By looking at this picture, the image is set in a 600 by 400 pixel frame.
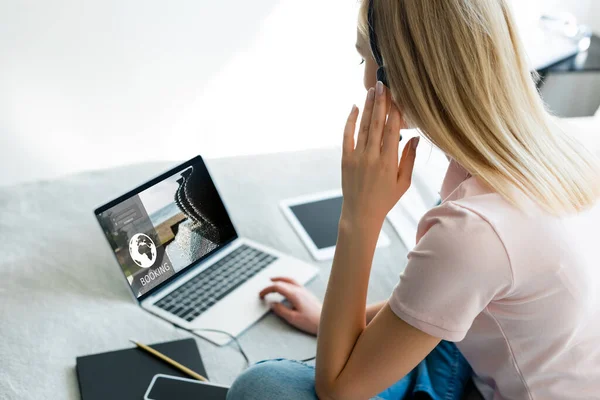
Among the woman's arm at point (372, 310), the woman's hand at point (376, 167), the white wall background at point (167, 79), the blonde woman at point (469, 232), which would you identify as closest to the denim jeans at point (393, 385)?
the blonde woman at point (469, 232)

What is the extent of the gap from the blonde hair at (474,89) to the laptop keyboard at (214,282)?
21.7 inches

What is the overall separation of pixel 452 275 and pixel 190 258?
2.03 ft

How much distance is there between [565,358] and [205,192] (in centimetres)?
73

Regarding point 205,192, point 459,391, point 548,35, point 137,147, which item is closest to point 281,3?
point 137,147

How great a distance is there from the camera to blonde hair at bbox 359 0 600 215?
89cm

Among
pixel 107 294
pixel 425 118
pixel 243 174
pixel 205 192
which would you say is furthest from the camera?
pixel 243 174

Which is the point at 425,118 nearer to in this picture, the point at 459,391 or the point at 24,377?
the point at 459,391

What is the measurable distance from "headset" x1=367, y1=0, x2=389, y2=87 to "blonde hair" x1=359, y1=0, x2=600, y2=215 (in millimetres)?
11

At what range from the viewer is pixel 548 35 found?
2.52 m

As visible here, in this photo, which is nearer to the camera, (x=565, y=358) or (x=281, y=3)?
(x=565, y=358)

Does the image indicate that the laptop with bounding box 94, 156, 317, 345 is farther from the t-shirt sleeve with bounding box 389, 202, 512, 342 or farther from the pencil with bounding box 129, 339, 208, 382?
the t-shirt sleeve with bounding box 389, 202, 512, 342

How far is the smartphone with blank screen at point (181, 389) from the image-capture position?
3.43 ft

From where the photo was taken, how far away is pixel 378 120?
3.27ft

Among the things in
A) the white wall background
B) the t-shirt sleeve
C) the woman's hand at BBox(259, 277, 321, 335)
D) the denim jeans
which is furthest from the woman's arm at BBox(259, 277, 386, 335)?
the white wall background
